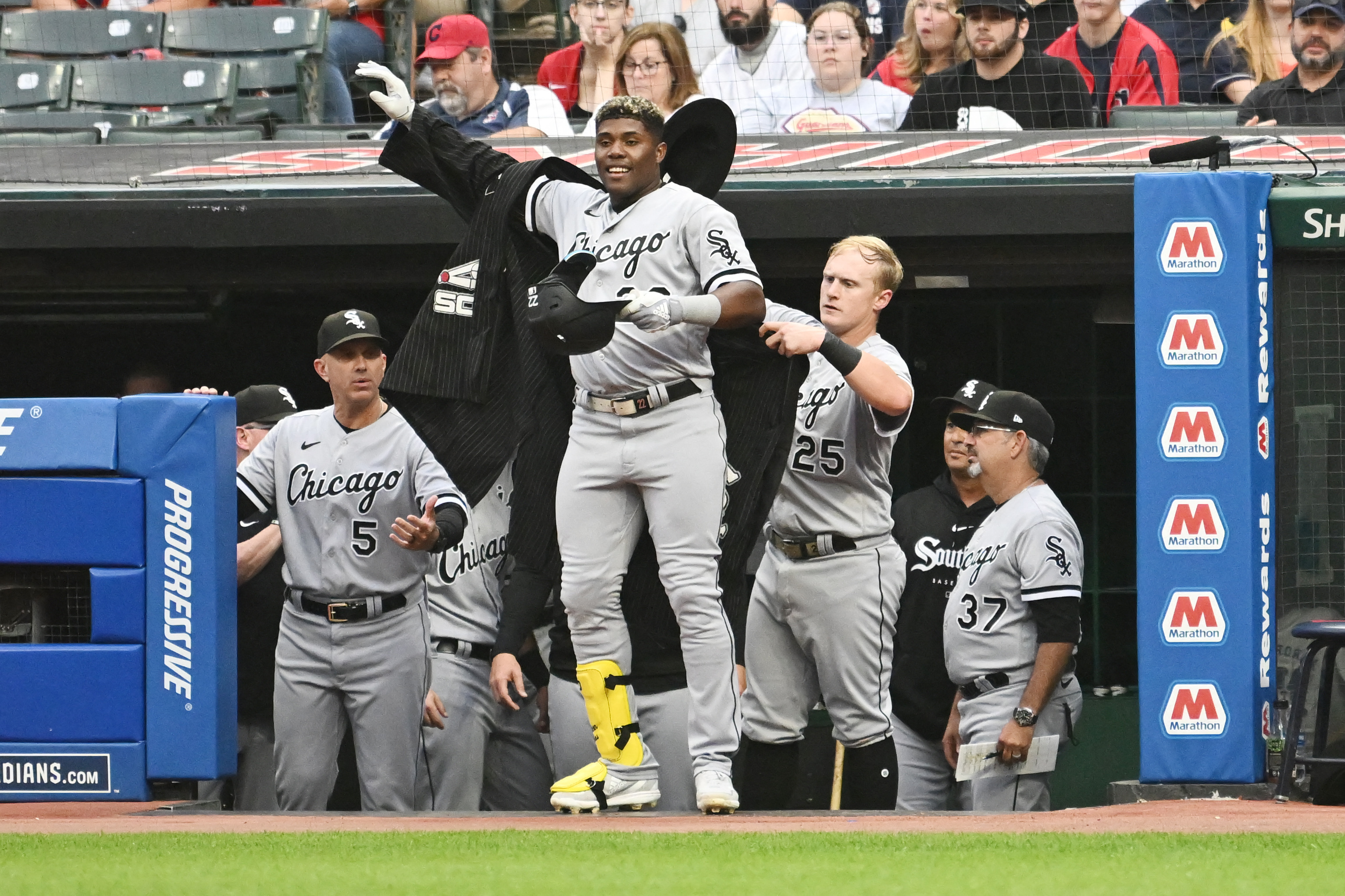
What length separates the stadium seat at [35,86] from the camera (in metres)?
7.79

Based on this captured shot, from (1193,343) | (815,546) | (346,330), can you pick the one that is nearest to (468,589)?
(346,330)

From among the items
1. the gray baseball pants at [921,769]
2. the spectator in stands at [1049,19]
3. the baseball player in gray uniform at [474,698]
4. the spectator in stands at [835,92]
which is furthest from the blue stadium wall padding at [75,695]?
the spectator in stands at [1049,19]

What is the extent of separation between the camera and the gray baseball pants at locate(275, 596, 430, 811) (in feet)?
15.9

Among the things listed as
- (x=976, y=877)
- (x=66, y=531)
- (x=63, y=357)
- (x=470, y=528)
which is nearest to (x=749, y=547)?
(x=470, y=528)

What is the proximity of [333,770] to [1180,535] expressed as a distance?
249 centimetres

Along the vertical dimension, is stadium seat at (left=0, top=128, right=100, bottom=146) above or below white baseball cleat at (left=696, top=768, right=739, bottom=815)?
above

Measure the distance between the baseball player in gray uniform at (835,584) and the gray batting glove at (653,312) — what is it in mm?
863

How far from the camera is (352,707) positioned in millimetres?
4902

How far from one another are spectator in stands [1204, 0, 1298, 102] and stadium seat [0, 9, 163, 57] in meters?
4.94

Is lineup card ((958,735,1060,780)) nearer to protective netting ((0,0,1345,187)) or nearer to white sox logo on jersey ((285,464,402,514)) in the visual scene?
white sox logo on jersey ((285,464,402,514))

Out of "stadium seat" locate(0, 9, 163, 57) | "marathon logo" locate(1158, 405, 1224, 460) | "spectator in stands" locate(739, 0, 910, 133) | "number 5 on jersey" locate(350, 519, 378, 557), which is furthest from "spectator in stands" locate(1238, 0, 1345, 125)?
"stadium seat" locate(0, 9, 163, 57)

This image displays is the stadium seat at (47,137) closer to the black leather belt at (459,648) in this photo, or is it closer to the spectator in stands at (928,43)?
the black leather belt at (459,648)

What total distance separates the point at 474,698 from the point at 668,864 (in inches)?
81.3

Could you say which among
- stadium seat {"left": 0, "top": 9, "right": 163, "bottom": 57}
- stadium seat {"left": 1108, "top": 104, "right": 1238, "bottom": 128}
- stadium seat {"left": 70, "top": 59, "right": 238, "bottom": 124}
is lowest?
stadium seat {"left": 1108, "top": 104, "right": 1238, "bottom": 128}
